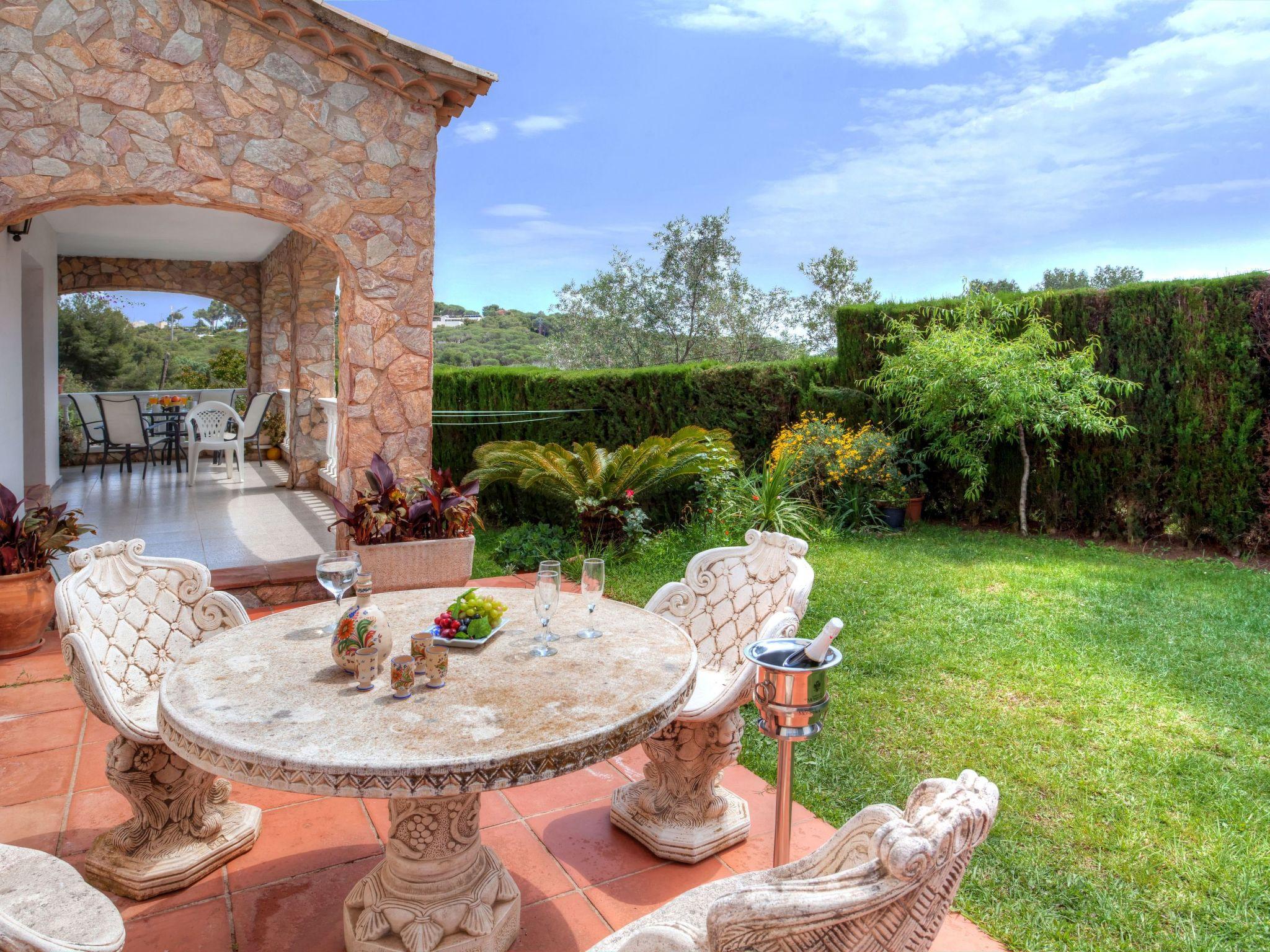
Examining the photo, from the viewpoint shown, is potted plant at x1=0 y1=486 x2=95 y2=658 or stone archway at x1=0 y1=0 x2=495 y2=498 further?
stone archway at x1=0 y1=0 x2=495 y2=498

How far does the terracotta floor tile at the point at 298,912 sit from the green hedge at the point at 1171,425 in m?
7.16

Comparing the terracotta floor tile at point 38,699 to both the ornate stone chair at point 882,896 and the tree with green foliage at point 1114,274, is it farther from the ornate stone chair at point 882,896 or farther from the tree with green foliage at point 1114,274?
the tree with green foliage at point 1114,274

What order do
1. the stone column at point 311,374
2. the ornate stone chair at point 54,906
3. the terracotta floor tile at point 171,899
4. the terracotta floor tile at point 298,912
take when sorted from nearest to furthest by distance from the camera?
the ornate stone chair at point 54,906, the terracotta floor tile at point 298,912, the terracotta floor tile at point 171,899, the stone column at point 311,374

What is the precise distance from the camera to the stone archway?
4266 millimetres

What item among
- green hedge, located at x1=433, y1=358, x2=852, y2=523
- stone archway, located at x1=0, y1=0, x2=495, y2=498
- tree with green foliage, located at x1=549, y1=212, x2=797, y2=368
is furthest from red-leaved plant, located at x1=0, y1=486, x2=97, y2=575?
tree with green foliage, located at x1=549, y1=212, x2=797, y2=368

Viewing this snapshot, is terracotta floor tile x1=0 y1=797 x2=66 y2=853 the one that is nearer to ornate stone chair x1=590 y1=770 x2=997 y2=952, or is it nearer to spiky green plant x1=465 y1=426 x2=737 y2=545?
ornate stone chair x1=590 y1=770 x2=997 y2=952

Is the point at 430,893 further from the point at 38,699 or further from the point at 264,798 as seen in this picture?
the point at 38,699

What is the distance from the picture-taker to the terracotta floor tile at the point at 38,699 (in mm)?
3514

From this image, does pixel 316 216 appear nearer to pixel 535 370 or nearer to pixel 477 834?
pixel 477 834

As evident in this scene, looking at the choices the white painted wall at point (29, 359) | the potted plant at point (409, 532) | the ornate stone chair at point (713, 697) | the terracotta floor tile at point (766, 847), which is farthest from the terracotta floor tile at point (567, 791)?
the white painted wall at point (29, 359)

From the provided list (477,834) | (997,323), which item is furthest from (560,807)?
(997,323)

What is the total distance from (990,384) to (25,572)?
23.8 feet

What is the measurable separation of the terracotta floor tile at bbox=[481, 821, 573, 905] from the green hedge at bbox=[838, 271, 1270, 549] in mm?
6644

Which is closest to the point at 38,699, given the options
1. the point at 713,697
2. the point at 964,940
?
the point at 713,697
